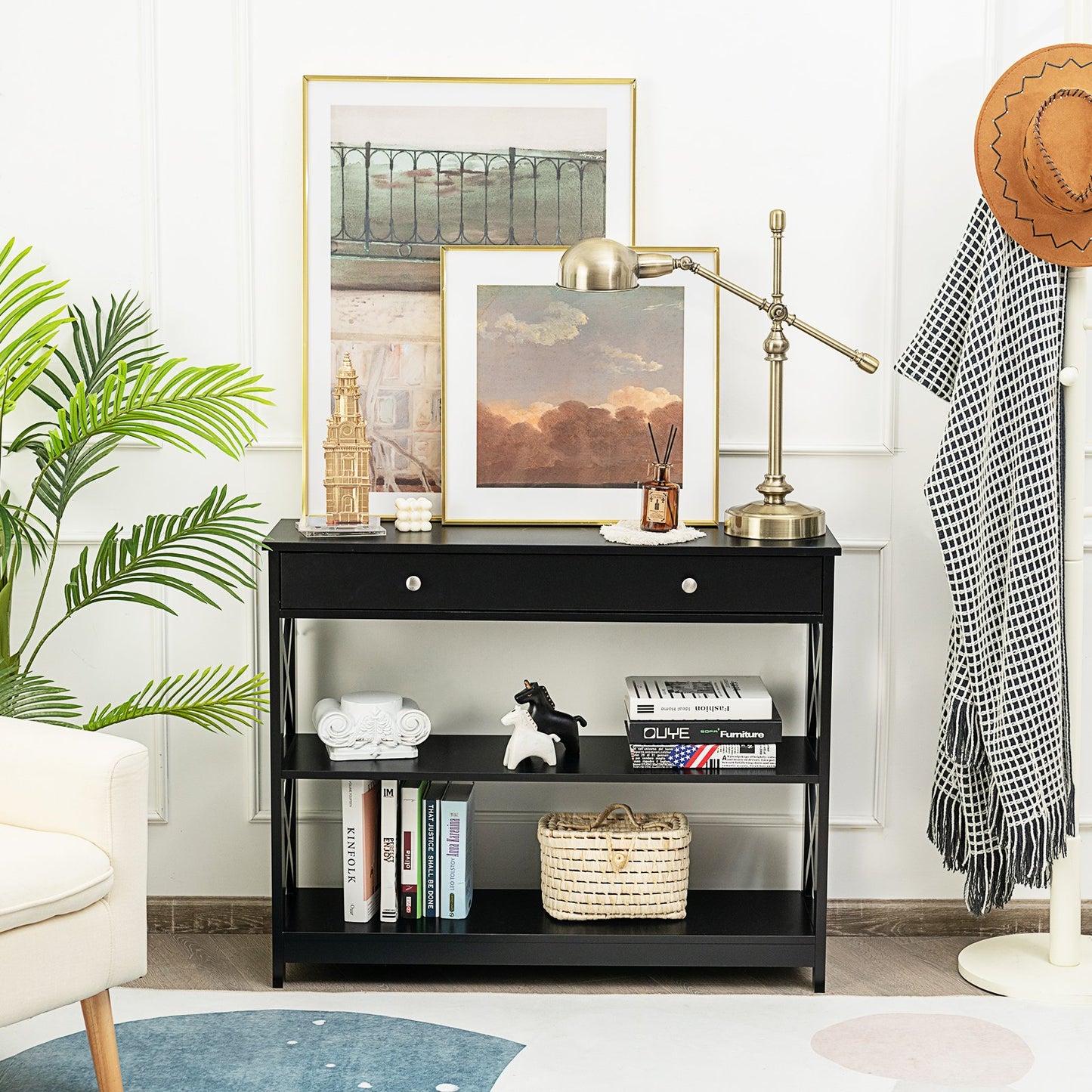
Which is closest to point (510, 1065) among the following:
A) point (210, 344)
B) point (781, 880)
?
point (781, 880)

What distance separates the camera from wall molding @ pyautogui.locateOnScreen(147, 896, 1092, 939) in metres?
2.89

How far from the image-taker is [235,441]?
8.31ft

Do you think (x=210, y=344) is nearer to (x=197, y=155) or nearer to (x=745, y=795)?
(x=197, y=155)

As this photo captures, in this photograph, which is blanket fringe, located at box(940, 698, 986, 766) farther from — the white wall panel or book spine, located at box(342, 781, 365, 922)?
book spine, located at box(342, 781, 365, 922)

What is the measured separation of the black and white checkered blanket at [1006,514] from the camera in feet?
8.00

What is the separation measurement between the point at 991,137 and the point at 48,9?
1924 millimetres

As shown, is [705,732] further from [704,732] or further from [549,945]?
[549,945]

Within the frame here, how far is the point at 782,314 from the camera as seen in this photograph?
252 centimetres

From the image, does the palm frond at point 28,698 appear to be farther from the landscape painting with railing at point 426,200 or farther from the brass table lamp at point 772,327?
the brass table lamp at point 772,327

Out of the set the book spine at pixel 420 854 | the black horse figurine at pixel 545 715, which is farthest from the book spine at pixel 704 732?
the book spine at pixel 420 854

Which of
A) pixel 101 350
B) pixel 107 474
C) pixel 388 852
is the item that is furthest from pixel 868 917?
pixel 101 350

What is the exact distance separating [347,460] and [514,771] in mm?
695

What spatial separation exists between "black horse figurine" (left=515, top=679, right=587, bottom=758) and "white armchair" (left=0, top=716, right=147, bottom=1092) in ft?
2.55

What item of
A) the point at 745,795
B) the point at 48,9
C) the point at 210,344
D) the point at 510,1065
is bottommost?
the point at 510,1065
